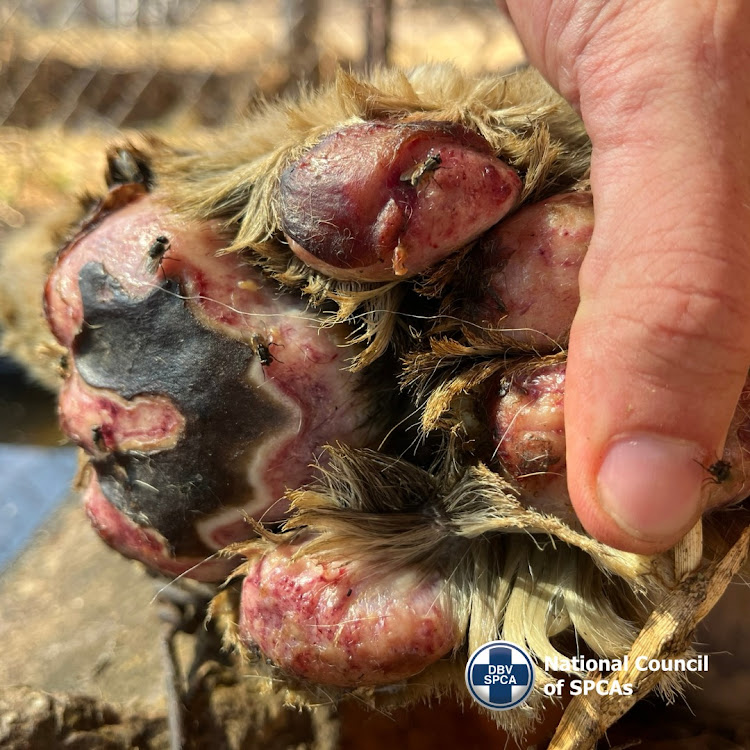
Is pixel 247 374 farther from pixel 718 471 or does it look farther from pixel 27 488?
pixel 27 488

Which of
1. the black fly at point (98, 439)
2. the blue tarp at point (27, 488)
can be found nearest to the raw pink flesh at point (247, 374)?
the black fly at point (98, 439)

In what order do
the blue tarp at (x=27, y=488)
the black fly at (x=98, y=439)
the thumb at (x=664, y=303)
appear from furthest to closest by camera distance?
the blue tarp at (x=27, y=488)
the black fly at (x=98, y=439)
the thumb at (x=664, y=303)

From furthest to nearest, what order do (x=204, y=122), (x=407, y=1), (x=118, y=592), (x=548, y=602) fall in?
1. (x=407, y=1)
2. (x=204, y=122)
3. (x=118, y=592)
4. (x=548, y=602)

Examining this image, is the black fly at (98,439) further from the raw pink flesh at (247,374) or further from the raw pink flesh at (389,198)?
the raw pink flesh at (389,198)

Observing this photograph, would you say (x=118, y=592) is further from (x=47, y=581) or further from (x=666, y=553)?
(x=666, y=553)

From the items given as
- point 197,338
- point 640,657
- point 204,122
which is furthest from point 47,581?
point 204,122

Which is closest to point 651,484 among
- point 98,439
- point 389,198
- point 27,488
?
point 389,198
